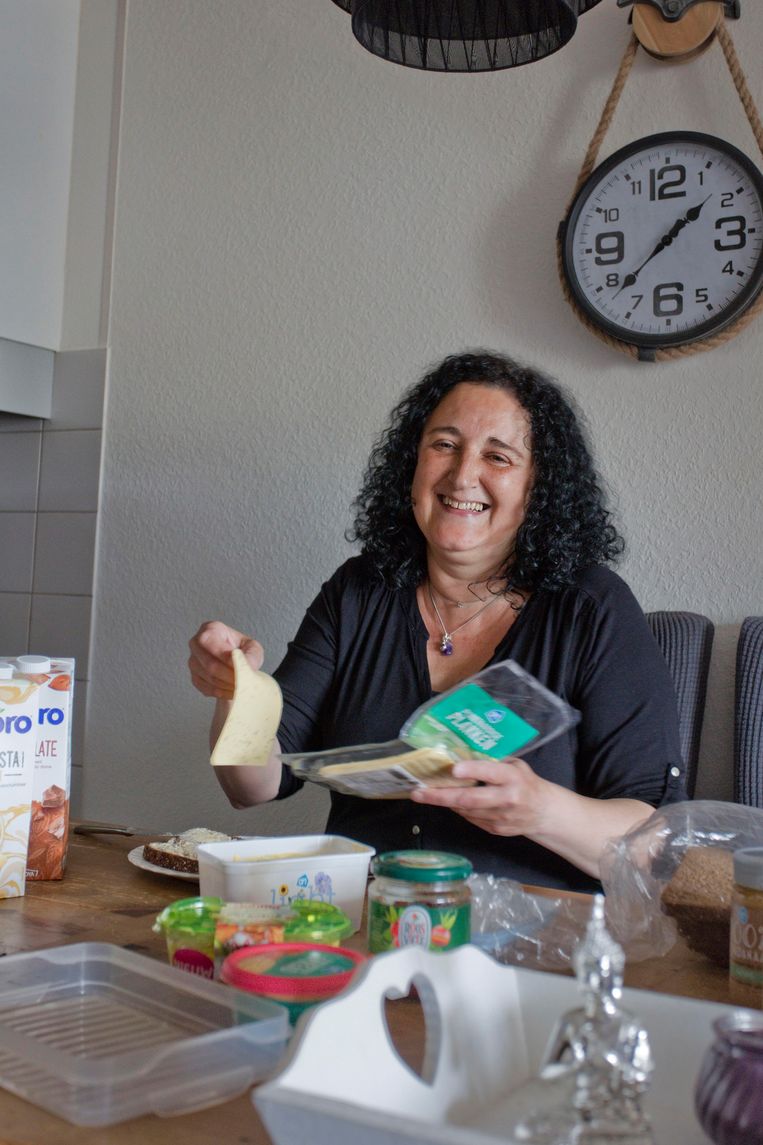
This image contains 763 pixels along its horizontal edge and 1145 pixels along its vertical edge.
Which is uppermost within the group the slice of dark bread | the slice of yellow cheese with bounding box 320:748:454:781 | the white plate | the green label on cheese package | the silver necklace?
the silver necklace

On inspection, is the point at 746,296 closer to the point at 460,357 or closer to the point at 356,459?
the point at 460,357

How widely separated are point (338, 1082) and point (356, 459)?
1666mm

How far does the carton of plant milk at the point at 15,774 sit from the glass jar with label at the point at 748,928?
26.1 inches

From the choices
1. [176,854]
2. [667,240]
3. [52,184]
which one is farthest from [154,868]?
[52,184]

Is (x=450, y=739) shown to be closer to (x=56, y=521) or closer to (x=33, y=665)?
(x=33, y=665)

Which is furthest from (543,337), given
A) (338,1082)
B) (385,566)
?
(338,1082)

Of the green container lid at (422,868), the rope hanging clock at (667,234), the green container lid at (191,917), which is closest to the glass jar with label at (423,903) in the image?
the green container lid at (422,868)

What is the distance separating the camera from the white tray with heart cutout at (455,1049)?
52 centimetres

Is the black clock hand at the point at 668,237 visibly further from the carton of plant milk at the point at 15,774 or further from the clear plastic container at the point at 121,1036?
the clear plastic container at the point at 121,1036

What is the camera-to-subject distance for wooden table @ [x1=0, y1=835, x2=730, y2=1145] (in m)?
0.60

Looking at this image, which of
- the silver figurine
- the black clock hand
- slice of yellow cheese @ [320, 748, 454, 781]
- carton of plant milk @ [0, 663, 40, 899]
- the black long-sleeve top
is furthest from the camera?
the black clock hand

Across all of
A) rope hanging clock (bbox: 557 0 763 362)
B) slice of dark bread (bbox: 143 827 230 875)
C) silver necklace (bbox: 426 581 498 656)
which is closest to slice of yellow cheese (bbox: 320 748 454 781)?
slice of dark bread (bbox: 143 827 230 875)

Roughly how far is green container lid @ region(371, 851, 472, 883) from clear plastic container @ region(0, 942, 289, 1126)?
0.52 ft

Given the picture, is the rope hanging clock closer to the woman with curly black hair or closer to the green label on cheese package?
the woman with curly black hair
